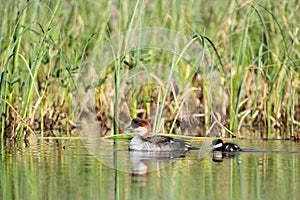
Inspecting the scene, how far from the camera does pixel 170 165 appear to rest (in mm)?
7551

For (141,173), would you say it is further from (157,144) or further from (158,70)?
(158,70)

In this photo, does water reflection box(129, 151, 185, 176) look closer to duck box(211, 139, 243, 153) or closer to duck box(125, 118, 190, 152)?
duck box(125, 118, 190, 152)

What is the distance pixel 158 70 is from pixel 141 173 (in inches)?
155

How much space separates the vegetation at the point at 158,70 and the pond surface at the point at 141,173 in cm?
82

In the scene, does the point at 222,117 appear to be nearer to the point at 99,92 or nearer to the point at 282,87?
the point at 282,87

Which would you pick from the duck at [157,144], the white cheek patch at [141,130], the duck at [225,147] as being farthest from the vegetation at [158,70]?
the duck at [225,147]

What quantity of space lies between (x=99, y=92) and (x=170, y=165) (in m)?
2.89

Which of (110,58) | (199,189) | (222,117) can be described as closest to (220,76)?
(222,117)

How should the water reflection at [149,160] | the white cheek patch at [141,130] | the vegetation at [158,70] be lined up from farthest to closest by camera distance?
the vegetation at [158,70]
the white cheek patch at [141,130]
the water reflection at [149,160]

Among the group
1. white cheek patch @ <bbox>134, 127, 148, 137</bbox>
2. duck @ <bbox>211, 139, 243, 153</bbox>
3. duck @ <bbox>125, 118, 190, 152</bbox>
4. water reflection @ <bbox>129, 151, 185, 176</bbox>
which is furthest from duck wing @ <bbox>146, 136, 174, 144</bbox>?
duck @ <bbox>211, 139, 243, 153</bbox>

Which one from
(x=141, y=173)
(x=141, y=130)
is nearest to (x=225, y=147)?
(x=141, y=130)

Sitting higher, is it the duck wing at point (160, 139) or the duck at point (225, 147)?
the duck wing at point (160, 139)

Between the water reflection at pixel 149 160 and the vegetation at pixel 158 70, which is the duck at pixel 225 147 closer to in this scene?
the water reflection at pixel 149 160

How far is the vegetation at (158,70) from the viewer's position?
9242 millimetres
